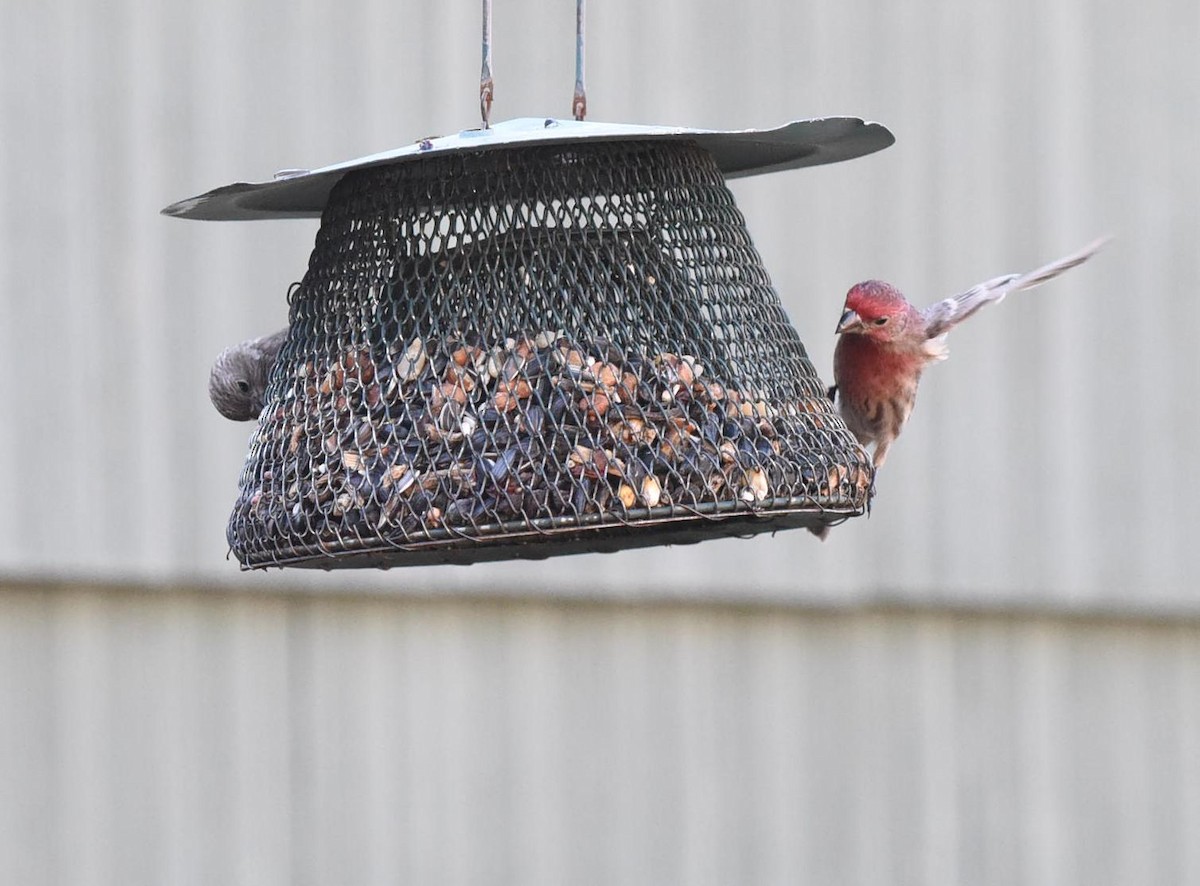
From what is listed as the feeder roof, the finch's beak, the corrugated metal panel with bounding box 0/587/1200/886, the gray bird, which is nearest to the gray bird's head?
the gray bird

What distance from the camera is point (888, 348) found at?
13.4 feet

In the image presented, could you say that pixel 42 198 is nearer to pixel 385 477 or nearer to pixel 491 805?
pixel 491 805

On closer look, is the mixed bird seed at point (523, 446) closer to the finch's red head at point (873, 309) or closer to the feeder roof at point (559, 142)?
the feeder roof at point (559, 142)

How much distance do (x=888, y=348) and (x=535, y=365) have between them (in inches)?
54.8

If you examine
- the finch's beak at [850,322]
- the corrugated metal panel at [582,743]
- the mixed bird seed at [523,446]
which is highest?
the finch's beak at [850,322]

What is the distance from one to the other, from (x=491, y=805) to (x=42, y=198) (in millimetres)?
2438

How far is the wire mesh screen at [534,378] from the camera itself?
2867 millimetres

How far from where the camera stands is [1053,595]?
586cm

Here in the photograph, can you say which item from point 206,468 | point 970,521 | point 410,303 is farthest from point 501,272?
point 970,521

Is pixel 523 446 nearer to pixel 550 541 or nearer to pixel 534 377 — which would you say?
pixel 534 377

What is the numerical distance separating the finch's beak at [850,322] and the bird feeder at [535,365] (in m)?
0.48

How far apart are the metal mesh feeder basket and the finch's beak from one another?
515mm

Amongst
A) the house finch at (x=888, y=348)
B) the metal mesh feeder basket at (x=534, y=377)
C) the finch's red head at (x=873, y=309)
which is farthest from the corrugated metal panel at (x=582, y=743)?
the metal mesh feeder basket at (x=534, y=377)

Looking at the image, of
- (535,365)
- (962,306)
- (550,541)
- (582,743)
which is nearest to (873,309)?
(962,306)
